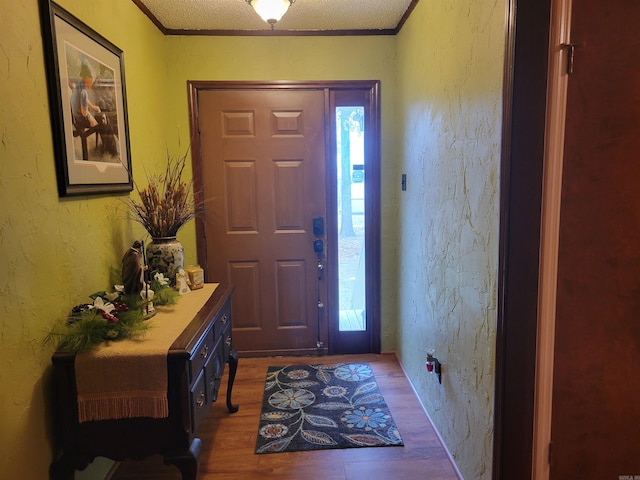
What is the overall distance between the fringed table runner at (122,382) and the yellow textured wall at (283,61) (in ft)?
5.49

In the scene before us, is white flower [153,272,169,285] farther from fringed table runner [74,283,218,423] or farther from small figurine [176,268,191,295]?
fringed table runner [74,283,218,423]

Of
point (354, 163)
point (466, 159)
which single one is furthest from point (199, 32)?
point (466, 159)

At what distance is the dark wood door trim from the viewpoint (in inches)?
49.3

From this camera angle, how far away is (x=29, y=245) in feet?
4.24

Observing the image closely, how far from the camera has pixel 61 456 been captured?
1.39 m

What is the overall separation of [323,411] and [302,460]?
0.41m

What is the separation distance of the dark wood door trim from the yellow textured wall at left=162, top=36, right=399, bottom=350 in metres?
1.65

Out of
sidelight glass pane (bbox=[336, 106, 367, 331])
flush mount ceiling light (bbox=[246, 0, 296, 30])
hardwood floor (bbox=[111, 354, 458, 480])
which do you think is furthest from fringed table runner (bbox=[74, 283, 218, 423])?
sidelight glass pane (bbox=[336, 106, 367, 331])

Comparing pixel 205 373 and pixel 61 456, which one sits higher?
pixel 205 373

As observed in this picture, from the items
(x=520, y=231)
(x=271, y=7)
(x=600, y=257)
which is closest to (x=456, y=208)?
(x=520, y=231)

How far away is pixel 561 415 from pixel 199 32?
3019 mm

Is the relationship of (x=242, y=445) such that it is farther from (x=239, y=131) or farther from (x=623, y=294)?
(x=239, y=131)

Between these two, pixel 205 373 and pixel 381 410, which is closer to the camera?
pixel 205 373

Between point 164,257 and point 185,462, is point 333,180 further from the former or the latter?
point 185,462
